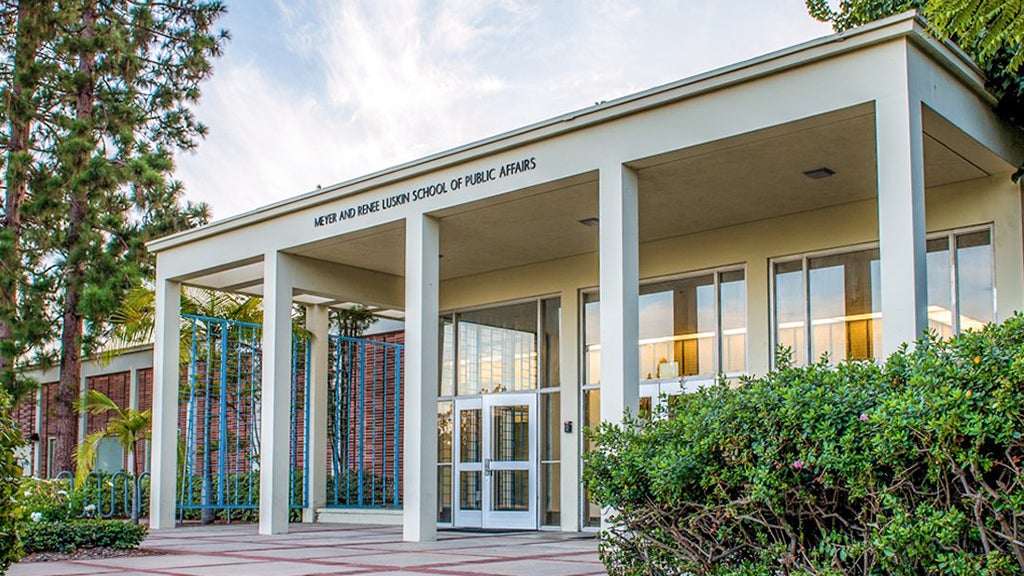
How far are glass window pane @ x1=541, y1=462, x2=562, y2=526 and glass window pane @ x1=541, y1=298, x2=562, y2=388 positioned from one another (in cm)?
134

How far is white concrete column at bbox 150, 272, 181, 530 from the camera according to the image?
16.7m

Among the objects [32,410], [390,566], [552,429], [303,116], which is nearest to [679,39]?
[552,429]

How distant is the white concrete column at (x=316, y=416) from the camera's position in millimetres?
19078

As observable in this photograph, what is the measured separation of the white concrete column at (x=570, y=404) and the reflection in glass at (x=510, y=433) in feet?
2.67

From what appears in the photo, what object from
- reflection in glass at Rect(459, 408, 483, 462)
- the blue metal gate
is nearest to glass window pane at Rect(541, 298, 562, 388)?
reflection in glass at Rect(459, 408, 483, 462)

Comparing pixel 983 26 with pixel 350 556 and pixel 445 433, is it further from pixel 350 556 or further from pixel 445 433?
pixel 445 433

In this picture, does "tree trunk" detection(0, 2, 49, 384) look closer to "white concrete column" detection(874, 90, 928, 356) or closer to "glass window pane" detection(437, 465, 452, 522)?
"glass window pane" detection(437, 465, 452, 522)

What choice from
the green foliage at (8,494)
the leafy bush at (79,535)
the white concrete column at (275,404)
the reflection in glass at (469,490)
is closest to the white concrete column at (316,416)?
the reflection in glass at (469,490)

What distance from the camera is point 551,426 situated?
54.0 ft

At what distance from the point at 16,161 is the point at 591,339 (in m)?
14.0

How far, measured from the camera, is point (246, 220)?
52.2 feet

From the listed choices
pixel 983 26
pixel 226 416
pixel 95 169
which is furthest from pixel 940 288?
pixel 95 169

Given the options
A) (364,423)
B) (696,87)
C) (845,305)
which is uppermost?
(696,87)

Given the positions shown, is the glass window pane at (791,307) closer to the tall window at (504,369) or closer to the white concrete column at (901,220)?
the tall window at (504,369)
